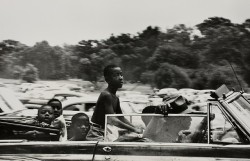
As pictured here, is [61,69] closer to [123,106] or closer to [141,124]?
[123,106]

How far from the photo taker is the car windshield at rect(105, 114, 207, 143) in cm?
366

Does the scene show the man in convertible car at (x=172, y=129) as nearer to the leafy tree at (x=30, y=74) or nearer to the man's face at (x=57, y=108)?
the man's face at (x=57, y=108)

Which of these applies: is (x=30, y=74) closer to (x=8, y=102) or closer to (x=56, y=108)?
(x=8, y=102)

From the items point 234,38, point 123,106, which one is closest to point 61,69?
point 234,38

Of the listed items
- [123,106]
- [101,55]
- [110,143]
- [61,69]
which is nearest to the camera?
[110,143]

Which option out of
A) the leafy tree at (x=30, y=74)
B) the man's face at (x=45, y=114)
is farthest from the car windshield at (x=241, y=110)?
the leafy tree at (x=30, y=74)

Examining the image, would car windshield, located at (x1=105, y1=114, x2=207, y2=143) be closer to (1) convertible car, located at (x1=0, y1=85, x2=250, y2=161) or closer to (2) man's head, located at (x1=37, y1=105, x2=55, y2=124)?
(1) convertible car, located at (x1=0, y1=85, x2=250, y2=161)

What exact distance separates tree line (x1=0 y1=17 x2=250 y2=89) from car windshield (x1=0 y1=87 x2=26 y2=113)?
17.0 m

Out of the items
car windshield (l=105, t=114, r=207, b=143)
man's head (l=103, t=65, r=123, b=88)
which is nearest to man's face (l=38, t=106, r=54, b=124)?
man's head (l=103, t=65, r=123, b=88)

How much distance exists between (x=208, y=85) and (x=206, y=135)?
68.8ft

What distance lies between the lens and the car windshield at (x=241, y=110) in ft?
11.1

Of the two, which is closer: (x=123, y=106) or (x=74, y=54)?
(x=123, y=106)

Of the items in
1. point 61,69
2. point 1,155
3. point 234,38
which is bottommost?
point 1,155

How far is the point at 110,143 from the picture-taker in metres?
3.51
